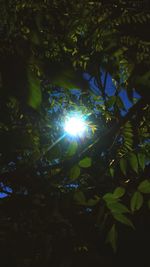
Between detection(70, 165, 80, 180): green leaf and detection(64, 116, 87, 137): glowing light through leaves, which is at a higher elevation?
detection(64, 116, 87, 137): glowing light through leaves

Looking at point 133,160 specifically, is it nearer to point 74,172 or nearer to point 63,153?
point 74,172

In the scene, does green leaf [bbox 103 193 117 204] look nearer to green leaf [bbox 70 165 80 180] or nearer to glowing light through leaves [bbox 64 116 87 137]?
green leaf [bbox 70 165 80 180]

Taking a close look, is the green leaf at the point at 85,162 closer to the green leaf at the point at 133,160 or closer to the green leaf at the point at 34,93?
the green leaf at the point at 133,160

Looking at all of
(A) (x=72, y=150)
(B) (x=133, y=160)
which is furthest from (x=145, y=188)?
(A) (x=72, y=150)

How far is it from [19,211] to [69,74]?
209cm

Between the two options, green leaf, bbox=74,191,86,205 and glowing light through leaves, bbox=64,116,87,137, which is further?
glowing light through leaves, bbox=64,116,87,137

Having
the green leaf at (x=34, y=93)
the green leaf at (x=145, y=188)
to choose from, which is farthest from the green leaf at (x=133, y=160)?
the green leaf at (x=34, y=93)

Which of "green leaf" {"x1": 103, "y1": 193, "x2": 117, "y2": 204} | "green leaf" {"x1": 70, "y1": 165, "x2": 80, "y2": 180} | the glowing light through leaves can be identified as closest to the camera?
"green leaf" {"x1": 103, "y1": 193, "x2": 117, "y2": 204}

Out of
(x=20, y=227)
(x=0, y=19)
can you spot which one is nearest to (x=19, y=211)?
(x=20, y=227)

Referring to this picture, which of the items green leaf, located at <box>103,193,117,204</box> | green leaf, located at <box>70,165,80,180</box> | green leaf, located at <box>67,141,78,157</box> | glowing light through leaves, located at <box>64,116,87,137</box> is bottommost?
green leaf, located at <box>103,193,117,204</box>

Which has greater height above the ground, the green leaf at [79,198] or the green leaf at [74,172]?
the green leaf at [74,172]

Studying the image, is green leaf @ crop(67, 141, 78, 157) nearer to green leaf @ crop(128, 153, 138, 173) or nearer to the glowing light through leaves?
green leaf @ crop(128, 153, 138, 173)

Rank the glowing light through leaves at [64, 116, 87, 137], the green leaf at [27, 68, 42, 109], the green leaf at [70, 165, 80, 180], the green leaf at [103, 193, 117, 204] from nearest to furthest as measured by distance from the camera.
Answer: the green leaf at [27, 68, 42, 109] → the green leaf at [103, 193, 117, 204] → the green leaf at [70, 165, 80, 180] → the glowing light through leaves at [64, 116, 87, 137]

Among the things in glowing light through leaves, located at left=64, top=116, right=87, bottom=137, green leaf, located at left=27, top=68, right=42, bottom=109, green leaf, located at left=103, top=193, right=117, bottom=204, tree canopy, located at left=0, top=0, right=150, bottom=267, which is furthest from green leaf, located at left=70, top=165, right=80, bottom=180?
green leaf, located at left=27, top=68, right=42, bottom=109
